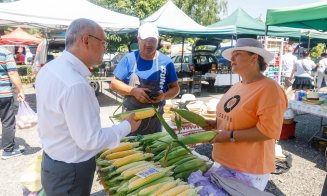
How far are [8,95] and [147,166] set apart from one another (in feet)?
11.9

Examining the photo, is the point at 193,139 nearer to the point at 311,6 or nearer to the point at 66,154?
the point at 66,154

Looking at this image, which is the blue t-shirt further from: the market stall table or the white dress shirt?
the market stall table

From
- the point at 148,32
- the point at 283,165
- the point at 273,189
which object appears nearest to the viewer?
the point at 148,32

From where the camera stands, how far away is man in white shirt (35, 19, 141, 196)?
1.49 meters

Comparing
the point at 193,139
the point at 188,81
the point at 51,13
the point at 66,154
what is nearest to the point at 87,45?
the point at 66,154

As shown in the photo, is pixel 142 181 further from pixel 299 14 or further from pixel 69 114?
pixel 299 14

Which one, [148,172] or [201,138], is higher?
[201,138]

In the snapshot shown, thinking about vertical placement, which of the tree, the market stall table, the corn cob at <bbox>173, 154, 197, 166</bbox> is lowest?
the market stall table

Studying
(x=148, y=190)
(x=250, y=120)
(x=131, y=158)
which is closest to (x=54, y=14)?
(x=131, y=158)

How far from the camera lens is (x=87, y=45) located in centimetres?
160

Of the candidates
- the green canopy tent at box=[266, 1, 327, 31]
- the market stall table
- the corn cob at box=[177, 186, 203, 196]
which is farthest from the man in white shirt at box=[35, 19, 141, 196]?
the market stall table

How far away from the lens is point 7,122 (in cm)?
455

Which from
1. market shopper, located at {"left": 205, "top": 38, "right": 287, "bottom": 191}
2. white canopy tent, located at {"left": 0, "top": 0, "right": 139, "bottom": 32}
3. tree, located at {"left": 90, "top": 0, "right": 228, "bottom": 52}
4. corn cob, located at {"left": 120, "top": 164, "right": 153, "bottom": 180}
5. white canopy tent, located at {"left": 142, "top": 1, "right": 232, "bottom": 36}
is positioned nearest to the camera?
corn cob, located at {"left": 120, "top": 164, "right": 153, "bottom": 180}

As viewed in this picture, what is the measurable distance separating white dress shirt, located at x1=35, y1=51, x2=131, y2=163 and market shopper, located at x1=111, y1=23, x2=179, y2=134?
978mm
